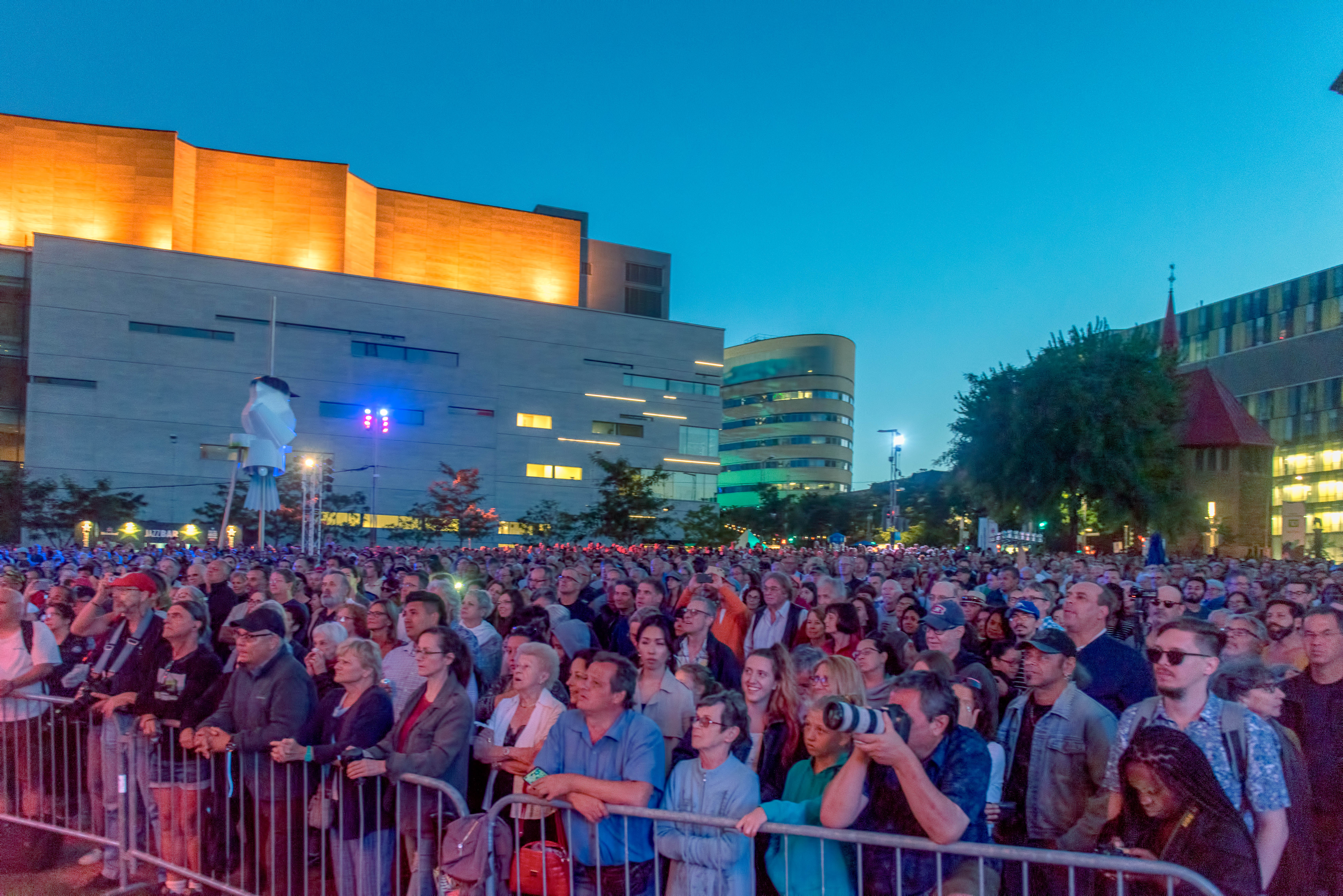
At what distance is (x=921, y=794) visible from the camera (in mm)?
3021

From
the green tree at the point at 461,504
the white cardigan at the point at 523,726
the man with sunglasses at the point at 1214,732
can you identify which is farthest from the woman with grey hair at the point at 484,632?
the green tree at the point at 461,504

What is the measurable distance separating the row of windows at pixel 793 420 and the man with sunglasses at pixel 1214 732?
110 metres

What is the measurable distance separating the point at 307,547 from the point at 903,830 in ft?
96.3

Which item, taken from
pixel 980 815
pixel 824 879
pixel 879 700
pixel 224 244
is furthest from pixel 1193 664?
pixel 224 244

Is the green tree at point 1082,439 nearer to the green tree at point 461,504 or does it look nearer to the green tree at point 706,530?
the green tree at point 706,530

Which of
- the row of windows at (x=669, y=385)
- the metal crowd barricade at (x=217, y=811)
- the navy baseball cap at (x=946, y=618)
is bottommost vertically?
the metal crowd barricade at (x=217, y=811)

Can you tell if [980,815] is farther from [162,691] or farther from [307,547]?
[307,547]

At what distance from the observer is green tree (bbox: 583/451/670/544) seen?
Answer: 5194 cm

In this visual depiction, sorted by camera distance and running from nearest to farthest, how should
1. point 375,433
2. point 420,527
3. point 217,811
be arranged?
point 217,811, point 375,433, point 420,527

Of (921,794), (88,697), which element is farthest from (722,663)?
(88,697)

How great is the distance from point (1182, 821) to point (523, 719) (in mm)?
2923

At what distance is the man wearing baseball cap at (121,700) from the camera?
555 cm

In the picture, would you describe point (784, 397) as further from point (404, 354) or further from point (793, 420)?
point (404, 354)

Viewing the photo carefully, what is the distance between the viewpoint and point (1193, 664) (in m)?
3.46
